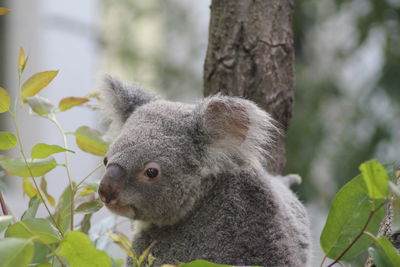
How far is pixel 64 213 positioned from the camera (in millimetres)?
1380

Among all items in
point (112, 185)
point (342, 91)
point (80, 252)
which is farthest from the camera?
point (342, 91)

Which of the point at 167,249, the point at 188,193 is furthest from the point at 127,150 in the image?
the point at 167,249

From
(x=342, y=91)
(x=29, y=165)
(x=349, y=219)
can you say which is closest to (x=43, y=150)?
(x=29, y=165)

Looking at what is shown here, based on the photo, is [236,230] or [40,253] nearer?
[40,253]

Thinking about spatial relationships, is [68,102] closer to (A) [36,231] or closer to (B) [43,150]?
(B) [43,150]

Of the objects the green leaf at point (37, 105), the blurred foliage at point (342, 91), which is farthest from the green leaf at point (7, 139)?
the blurred foliage at point (342, 91)

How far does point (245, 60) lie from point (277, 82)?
0.41 ft

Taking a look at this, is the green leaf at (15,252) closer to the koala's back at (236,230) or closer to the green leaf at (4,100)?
the green leaf at (4,100)

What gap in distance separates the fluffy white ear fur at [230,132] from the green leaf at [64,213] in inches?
14.2

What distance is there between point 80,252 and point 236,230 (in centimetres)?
56

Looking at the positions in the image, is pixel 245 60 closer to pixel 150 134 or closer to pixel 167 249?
pixel 150 134

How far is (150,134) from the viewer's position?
1.43 m

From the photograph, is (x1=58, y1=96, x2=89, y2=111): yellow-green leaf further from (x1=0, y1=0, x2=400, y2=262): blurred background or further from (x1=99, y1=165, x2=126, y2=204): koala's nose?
(x1=0, y1=0, x2=400, y2=262): blurred background

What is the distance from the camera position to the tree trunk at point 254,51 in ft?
5.89
